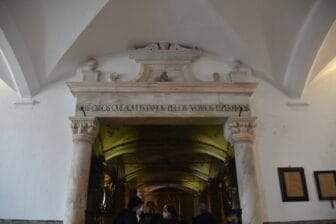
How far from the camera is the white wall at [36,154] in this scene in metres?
4.96

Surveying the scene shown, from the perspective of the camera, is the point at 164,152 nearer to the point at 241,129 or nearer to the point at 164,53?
the point at 164,53

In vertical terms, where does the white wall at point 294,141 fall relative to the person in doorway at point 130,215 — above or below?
above

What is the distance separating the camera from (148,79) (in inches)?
225

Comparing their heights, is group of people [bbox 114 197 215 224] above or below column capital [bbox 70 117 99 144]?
below

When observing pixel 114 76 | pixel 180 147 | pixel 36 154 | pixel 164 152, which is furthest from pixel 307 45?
pixel 164 152

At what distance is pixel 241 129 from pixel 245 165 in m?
0.63

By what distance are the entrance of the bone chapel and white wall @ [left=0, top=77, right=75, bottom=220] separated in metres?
0.69

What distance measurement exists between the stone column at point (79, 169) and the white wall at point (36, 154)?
273 mm

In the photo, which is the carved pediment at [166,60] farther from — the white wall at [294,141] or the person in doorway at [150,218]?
the person in doorway at [150,218]

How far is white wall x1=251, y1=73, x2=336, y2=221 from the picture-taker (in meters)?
5.01

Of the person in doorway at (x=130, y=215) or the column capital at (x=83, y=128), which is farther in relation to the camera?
the column capital at (x=83, y=128)

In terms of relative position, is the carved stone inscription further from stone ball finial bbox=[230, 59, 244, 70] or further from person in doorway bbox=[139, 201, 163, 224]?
person in doorway bbox=[139, 201, 163, 224]

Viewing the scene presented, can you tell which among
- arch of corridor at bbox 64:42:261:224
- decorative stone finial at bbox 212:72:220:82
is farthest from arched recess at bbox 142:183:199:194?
decorative stone finial at bbox 212:72:220:82

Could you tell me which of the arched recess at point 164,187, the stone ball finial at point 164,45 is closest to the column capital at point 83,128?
the stone ball finial at point 164,45
